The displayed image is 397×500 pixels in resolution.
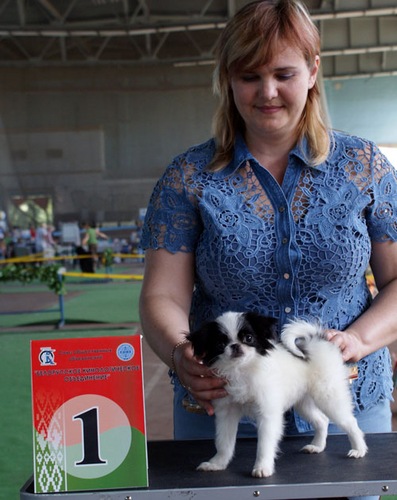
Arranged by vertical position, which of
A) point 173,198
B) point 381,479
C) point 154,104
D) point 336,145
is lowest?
point 381,479

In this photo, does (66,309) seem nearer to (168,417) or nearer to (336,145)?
(168,417)

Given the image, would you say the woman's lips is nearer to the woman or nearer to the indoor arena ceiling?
the woman

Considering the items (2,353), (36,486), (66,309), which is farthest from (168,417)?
(66,309)

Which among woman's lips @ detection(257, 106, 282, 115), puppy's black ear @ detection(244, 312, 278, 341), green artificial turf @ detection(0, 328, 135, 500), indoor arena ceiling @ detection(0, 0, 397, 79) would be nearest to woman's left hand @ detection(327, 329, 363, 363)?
puppy's black ear @ detection(244, 312, 278, 341)

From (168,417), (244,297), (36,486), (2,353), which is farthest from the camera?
(2,353)

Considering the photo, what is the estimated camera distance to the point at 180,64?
58.0ft

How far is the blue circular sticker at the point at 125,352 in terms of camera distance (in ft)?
3.56

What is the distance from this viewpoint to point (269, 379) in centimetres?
111

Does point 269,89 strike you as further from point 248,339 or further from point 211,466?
point 211,466

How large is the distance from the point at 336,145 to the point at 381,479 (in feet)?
2.55

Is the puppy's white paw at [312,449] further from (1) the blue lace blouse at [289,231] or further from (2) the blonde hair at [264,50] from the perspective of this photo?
(2) the blonde hair at [264,50]

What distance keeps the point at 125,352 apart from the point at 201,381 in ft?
0.53

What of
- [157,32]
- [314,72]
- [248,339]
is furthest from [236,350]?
[157,32]

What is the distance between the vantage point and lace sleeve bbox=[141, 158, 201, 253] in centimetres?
142
